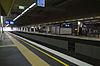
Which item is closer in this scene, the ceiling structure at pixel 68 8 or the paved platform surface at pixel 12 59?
the paved platform surface at pixel 12 59

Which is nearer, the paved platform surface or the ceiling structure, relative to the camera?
the paved platform surface

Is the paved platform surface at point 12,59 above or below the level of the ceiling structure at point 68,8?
below

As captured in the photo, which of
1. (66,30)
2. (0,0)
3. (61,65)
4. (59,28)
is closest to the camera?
(61,65)

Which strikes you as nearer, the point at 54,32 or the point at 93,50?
the point at 93,50

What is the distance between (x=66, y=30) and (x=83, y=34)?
13.4 feet

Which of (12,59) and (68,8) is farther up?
(68,8)

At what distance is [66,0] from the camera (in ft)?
38.0

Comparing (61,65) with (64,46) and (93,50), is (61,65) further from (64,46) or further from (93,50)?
(64,46)

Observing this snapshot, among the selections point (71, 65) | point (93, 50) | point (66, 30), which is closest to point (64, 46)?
point (93, 50)

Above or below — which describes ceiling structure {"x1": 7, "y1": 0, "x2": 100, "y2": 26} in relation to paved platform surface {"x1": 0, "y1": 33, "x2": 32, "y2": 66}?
above

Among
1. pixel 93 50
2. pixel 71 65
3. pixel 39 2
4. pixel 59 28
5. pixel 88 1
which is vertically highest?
pixel 88 1

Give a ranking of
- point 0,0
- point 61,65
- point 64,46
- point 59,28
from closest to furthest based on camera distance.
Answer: point 61,65 < point 64,46 < point 0,0 < point 59,28

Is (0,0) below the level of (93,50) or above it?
above

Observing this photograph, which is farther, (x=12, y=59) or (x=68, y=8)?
(x=68, y=8)
